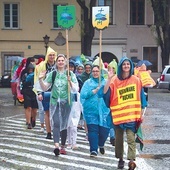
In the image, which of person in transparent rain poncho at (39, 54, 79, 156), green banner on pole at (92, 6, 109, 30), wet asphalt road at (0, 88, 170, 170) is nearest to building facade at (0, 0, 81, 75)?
wet asphalt road at (0, 88, 170, 170)

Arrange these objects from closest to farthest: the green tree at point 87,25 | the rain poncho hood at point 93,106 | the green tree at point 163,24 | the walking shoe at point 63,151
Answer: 1. the rain poncho hood at point 93,106
2. the walking shoe at point 63,151
3. the green tree at point 87,25
4. the green tree at point 163,24

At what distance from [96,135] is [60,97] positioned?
35.3 inches

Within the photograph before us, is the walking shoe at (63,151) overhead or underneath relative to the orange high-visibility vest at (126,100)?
underneath

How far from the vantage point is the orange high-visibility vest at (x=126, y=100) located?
881 cm

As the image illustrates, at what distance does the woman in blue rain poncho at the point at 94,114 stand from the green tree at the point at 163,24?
100 ft

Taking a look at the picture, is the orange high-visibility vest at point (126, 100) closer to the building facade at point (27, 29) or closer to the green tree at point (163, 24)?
the green tree at point (163, 24)

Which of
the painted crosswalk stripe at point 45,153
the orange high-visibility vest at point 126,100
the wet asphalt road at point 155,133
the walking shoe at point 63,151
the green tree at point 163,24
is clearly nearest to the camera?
the orange high-visibility vest at point 126,100

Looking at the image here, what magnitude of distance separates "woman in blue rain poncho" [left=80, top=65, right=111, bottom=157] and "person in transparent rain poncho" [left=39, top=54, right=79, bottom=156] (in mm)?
271

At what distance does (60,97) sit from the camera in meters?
10.3

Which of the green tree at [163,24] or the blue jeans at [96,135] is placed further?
the green tree at [163,24]

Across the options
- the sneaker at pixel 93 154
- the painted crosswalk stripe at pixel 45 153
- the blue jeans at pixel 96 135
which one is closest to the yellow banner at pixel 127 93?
the painted crosswalk stripe at pixel 45 153

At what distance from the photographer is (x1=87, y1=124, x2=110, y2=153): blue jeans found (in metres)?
10.0

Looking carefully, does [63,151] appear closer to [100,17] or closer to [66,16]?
[66,16]

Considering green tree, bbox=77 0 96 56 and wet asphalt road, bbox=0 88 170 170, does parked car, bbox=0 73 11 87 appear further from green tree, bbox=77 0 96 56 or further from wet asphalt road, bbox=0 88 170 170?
wet asphalt road, bbox=0 88 170 170
